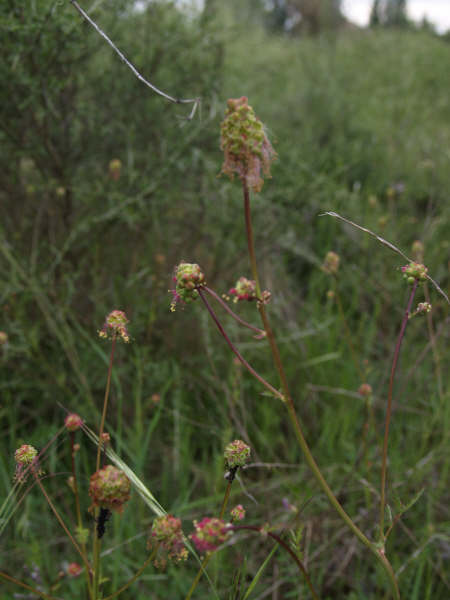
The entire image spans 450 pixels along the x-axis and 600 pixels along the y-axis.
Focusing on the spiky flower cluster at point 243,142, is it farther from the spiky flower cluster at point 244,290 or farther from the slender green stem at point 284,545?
the slender green stem at point 284,545

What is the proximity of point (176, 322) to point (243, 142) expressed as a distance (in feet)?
5.30

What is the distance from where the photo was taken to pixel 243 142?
2.50 feet

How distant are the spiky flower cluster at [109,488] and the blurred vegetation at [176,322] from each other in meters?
0.80

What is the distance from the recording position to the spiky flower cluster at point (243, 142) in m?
0.76

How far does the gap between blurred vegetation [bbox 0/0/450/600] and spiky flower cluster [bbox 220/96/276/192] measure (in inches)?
34.6

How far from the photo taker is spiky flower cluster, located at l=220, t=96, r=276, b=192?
760 mm

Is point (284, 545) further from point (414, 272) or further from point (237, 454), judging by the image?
point (414, 272)

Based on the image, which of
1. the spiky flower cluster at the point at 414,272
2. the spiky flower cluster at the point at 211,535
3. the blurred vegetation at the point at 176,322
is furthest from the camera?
the blurred vegetation at the point at 176,322

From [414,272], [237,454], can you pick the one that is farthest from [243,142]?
[237,454]

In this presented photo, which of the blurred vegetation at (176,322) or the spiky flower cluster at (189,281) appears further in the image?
the blurred vegetation at (176,322)

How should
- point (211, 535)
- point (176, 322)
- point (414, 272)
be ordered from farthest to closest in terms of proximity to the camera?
point (176, 322)
point (414, 272)
point (211, 535)

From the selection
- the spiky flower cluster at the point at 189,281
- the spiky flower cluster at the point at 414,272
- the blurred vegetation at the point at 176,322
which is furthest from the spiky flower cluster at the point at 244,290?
the blurred vegetation at the point at 176,322

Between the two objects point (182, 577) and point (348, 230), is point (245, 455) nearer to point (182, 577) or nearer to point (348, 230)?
point (182, 577)

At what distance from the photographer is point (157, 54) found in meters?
2.53
